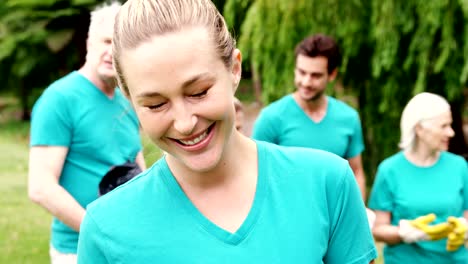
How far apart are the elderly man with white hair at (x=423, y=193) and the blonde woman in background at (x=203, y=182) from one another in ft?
8.70

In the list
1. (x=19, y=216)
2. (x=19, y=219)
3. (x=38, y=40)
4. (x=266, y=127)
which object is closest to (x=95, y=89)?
(x=266, y=127)

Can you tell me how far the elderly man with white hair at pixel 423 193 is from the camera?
14.8ft

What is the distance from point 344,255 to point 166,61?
2.21ft

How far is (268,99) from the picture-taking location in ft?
28.8

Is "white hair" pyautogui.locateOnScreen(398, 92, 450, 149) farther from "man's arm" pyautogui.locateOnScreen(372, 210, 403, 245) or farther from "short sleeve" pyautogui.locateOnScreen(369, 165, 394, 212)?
"man's arm" pyautogui.locateOnScreen(372, 210, 403, 245)

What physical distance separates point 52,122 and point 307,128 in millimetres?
1963

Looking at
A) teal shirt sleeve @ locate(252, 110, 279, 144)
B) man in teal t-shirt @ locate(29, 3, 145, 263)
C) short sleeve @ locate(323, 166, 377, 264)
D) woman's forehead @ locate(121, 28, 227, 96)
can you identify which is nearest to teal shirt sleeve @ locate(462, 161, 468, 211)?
teal shirt sleeve @ locate(252, 110, 279, 144)

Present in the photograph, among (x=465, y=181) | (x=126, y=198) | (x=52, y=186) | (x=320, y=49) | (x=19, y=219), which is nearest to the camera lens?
(x=126, y=198)

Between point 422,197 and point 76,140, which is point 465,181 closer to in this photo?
point 422,197

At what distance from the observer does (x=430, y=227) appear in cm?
421

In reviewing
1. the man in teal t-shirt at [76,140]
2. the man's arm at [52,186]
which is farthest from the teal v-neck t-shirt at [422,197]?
the man's arm at [52,186]

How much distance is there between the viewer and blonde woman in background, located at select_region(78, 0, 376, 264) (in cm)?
166

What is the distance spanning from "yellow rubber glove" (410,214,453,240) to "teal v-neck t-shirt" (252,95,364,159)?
1005 mm

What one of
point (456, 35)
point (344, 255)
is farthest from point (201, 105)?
point (456, 35)
